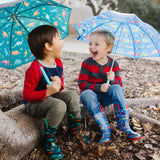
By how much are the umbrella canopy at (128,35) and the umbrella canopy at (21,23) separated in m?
0.43

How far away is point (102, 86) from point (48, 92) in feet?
2.54

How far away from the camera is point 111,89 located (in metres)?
2.39

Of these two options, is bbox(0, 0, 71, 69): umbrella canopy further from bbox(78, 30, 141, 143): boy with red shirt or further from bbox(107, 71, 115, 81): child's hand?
bbox(107, 71, 115, 81): child's hand

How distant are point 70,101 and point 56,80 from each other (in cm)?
31

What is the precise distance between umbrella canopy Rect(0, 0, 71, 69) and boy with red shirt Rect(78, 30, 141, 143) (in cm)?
63

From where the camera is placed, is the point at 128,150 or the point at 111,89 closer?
the point at 128,150

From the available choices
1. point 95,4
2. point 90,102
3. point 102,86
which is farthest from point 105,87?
point 95,4

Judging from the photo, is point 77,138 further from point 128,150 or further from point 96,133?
point 128,150

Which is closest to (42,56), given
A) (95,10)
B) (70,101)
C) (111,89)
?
(70,101)

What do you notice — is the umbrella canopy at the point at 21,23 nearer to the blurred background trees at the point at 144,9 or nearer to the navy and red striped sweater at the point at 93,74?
the navy and red striped sweater at the point at 93,74

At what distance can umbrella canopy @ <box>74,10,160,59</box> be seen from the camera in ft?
8.25

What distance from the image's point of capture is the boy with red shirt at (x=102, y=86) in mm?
2314

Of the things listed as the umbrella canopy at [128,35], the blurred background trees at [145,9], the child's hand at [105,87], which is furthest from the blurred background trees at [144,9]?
the child's hand at [105,87]

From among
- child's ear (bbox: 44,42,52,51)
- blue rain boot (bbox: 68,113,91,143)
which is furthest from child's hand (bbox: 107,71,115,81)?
child's ear (bbox: 44,42,52,51)
